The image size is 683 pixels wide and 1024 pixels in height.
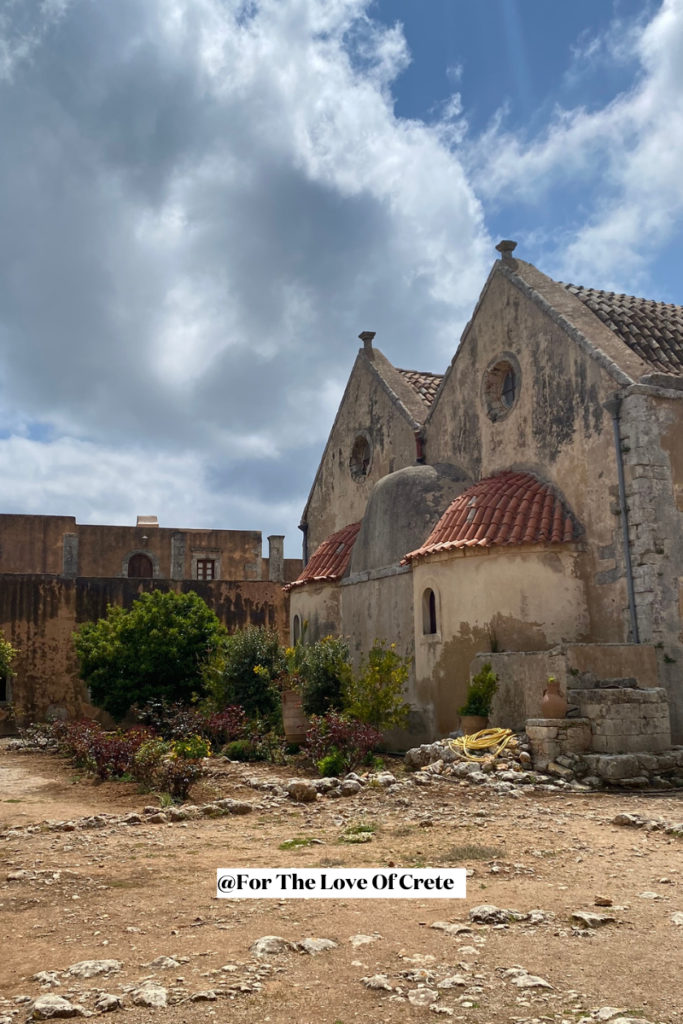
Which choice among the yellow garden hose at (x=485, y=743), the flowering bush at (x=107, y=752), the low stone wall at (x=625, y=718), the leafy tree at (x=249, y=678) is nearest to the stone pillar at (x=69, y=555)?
the leafy tree at (x=249, y=678)

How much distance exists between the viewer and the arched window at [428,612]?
15.0 m

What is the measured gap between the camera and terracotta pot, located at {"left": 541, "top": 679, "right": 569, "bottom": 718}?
11375mm

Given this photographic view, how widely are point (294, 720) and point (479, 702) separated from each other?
4.09m

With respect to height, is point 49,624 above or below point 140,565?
below

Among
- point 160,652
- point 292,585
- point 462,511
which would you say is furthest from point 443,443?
point 160,652

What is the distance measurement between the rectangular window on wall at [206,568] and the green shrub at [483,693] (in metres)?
26.8

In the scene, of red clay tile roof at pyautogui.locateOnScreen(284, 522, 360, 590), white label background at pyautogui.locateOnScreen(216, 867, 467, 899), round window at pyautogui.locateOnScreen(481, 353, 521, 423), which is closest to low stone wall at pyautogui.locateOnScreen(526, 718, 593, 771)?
white label background at pyautogui.locateOnScreen(216, 867, 467, 899)

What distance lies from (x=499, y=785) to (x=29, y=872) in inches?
225

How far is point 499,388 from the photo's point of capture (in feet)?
54.5

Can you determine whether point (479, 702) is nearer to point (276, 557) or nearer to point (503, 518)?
point (503, 518)

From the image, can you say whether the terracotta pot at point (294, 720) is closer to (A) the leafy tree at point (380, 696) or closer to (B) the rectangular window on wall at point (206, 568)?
(A) the leafy tree at point (380, 696)

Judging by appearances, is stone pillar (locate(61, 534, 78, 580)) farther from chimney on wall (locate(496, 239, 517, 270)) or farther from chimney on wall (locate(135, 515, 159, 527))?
chimney on wall (locate(496, 239, 517, 270))

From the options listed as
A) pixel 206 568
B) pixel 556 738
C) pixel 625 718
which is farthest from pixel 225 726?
pixel 206 568

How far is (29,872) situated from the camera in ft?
21.7
